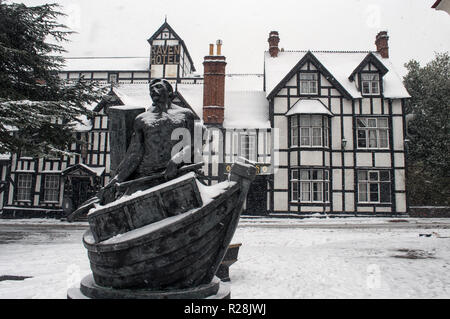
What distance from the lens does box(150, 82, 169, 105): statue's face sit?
4.41 metres

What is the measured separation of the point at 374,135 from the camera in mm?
22234

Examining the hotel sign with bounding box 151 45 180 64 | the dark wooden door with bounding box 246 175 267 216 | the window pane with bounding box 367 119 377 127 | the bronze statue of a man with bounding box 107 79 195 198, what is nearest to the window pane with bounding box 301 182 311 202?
the dark wooden door with bounding box 246 175 267 216

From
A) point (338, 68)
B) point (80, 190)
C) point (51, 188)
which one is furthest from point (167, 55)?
point (51, 188)

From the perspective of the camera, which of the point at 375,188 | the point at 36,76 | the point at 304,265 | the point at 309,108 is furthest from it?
the point at 375,188

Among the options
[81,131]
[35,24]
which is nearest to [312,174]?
[81,131]

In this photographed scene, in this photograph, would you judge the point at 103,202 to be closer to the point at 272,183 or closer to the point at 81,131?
the point at 272,183

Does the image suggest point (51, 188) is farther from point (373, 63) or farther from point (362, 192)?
point (373, 63)

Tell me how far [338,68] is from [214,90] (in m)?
9.39

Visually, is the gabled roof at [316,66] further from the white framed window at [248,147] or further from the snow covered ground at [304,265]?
the snow covered ground at [304,265]

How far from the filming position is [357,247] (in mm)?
11109

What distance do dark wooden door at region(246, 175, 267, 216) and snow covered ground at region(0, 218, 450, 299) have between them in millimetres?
7617

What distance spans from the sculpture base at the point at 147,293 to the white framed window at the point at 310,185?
1787 centimetres

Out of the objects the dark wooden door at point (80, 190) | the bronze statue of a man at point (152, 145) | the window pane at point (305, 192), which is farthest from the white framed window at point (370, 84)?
the bronze statue of a man at point (152, 145)

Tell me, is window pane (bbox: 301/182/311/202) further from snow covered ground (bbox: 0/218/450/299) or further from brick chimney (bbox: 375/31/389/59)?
brick chimney (bbox: 375/31/389/59)
